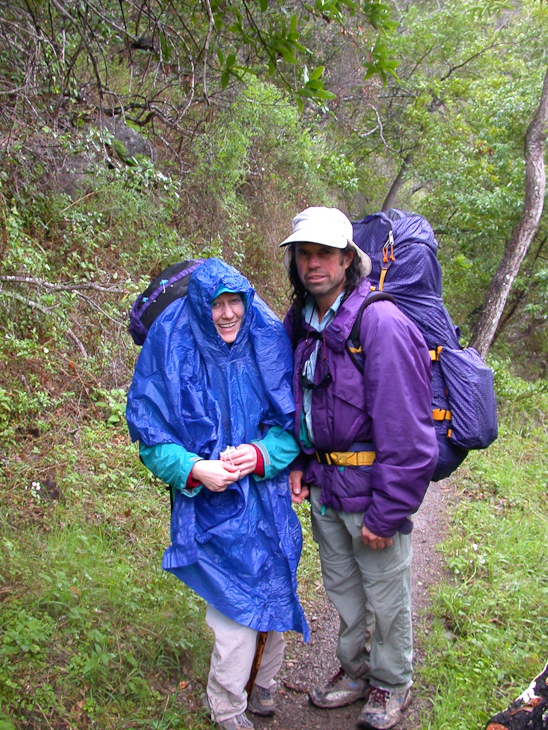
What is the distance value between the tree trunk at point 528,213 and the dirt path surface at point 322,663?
5.27 meters

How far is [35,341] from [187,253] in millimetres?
2185

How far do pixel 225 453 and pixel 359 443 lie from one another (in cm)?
56

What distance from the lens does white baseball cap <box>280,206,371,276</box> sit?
2.42 metres

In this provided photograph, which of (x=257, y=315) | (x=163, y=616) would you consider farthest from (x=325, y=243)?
(x=163, y=616)

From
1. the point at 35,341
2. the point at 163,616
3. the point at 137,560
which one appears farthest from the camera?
the point at 35,341

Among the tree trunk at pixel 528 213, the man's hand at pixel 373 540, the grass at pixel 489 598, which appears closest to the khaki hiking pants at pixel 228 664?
the man's hand at pixel 373 540

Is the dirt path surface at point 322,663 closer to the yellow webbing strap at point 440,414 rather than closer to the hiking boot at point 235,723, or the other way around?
the hiking boot at point 235,723

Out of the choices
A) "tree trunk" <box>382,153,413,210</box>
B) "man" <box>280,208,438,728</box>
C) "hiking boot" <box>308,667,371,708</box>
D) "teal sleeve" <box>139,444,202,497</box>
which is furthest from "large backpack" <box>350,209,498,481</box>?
"tree trunk" <box>382,153,413,210</box>

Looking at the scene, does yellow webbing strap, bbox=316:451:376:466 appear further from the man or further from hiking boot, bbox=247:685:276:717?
hiking boot, bbox=247:685:276:717

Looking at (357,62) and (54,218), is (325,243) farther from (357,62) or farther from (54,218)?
(357,62)

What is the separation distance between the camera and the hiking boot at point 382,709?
2.76 meters

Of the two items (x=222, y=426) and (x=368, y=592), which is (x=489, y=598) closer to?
(x=368, y=592)

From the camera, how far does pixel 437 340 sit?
98.3 inches

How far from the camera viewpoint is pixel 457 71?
51.9ft
